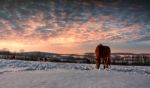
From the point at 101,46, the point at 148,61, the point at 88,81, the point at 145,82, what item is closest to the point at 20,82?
the point at 88,81

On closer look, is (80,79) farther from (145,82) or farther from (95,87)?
(145,82)

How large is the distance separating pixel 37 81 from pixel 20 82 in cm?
72

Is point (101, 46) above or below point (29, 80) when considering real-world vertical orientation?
above

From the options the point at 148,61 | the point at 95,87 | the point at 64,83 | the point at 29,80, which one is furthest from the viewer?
the point at 148,61

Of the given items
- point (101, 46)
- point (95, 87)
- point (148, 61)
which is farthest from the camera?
point (148, 61)

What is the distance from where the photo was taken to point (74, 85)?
1180cm

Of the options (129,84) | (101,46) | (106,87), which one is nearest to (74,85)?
(106,87)

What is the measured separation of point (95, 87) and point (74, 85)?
37.0 inches

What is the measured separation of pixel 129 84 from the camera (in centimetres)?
1174

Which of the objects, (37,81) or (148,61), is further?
(148,61)

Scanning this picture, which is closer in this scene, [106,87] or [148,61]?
[106,87]

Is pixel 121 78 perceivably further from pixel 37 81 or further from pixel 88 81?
pixel 37 81

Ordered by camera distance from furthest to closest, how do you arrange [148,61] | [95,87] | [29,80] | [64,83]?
[148,61]
[29,80]
[64,83]
[95,87]

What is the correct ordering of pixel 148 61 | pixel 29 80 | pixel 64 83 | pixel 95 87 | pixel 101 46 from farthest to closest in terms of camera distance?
pixel 148 61 → pixel 101 46 → pixel 29 80 → pixel 64 83 → pixel 95 87
